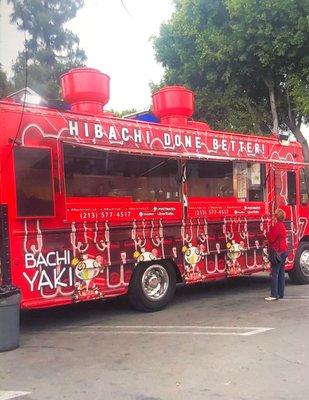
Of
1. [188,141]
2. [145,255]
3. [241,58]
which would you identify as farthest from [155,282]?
[241,58]

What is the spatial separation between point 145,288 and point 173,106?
11.1 feet

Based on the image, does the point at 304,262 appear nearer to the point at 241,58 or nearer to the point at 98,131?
the point at 98,131

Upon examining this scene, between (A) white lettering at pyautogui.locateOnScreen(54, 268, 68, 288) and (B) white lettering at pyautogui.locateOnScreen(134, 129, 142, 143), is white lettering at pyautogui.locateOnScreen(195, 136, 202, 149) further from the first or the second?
(A) white lettering at pyautogui.locateOnScreen(54, 268, 68, 288)

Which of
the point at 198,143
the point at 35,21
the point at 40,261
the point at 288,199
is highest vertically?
the point at 35,21

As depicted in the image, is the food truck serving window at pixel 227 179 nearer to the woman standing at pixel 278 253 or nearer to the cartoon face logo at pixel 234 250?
the cartoon face logo at pixel 234 250

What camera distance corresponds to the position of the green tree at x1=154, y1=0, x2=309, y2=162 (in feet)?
49.0

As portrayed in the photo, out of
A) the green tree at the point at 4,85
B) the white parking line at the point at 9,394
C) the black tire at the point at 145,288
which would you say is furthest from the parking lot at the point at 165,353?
the green tree at the point at 4,85

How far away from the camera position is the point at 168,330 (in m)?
6.97

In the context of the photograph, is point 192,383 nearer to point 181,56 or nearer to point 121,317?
point 121,317

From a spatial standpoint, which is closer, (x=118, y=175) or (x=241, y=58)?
(x=118, y=175)

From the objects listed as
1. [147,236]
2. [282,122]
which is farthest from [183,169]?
[282,122]

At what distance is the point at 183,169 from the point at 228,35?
9.21 metres

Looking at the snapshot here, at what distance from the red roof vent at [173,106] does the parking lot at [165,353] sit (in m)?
3.31

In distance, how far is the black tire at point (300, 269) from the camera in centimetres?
1088
